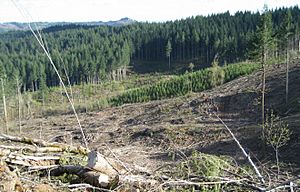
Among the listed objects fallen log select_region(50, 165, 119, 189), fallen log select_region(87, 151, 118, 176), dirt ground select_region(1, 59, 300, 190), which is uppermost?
fallen log select_region(87, 151, 118, 176)

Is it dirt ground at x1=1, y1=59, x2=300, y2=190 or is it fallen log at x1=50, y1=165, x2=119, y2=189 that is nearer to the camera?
fallen log at x1=50, y1=165, x2=119, y2=189

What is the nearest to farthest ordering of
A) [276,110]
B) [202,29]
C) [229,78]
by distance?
[276,110] < [229,78] < [202,29]

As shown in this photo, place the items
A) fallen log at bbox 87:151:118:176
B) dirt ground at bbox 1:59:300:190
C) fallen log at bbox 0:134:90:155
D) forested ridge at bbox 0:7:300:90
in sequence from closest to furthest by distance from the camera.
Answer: fallen log at bbox 87:151:118:176 → fallen log at bbox 0:134:90:155 → dirt ground at bbox 1:59:300:190 → forested ridge at bbox 0:7:300:90

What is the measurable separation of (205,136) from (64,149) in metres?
21.4

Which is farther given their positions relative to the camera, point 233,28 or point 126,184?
point 233,28

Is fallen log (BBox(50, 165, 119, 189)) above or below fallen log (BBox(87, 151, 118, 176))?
below

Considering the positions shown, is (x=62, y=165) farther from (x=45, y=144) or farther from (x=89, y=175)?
(x=45, y=144)

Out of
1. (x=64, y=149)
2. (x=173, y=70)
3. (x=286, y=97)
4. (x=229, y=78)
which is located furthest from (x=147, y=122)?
(x=173, y=70)

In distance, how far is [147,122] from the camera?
3372 cm

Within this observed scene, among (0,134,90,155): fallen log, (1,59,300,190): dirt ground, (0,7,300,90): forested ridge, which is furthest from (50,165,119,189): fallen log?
(0,7,300,90): forested ridge

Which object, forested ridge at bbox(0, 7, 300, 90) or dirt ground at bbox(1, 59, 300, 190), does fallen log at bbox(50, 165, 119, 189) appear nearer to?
dirt ground at bbox(1, 59, 300, 190)

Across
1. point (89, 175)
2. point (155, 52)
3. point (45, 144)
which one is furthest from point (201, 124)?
point (155, 52)

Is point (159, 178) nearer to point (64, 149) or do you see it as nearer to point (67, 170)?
point (67, 170)

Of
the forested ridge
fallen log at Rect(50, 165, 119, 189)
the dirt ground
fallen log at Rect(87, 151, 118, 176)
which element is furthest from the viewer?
the forested ridge
